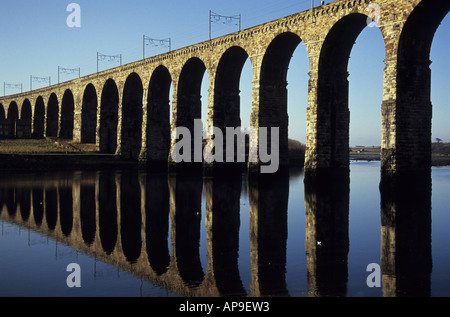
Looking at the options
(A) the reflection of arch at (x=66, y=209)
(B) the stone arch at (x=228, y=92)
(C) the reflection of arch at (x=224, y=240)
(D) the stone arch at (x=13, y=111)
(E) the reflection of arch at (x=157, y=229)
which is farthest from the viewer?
(D) the stone arch at (x=13, y=111)

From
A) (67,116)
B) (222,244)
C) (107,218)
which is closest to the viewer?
(222,244)

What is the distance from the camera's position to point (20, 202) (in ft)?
55.0

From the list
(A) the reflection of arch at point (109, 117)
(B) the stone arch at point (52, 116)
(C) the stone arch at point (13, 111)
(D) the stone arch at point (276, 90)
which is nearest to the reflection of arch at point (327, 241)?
(D) the stone arch at point (276, 90)

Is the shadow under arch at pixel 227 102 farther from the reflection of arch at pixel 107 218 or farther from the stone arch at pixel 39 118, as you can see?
the stone arch at pixel 39 118

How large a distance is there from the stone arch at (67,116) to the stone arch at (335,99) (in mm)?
40375

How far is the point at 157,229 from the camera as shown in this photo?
38.5 feet

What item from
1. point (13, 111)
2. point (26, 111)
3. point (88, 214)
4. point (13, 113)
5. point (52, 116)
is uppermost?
point (13, 111)

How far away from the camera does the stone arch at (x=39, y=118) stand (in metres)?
66.1

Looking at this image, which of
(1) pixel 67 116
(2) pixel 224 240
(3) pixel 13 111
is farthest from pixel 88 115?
(2) pixel 224 240

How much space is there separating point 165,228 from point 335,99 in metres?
15.6

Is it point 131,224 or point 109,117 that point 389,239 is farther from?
point 109,117

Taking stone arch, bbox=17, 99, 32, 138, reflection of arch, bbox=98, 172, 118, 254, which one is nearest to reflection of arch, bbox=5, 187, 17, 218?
reflection of arch, bbox=98, 172, 118, 254

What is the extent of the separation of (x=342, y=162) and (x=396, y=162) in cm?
493

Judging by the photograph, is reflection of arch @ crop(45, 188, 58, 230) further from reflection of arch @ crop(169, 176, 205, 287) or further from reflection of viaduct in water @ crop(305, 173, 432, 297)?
reflection of viaduct in water @ crop(305, 173, 432, 297)
